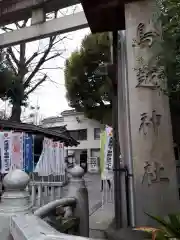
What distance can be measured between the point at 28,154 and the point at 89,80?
13.4m

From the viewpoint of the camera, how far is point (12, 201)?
168cm

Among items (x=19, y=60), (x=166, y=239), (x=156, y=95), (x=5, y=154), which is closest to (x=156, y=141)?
(x=156, y=95)

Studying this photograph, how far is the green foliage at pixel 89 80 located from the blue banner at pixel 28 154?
10.6 metres

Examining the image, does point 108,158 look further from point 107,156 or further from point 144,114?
point 144,114

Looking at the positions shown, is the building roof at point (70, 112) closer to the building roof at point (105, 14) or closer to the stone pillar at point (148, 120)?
the building roof at point (105, 14)

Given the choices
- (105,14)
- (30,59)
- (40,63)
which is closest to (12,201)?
(105,14)

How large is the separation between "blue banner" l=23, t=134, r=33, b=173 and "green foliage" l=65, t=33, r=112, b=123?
10.6 m

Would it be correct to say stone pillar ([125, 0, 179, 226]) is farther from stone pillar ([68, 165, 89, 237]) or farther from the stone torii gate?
stone pillar ([68, 165, 89, 237])

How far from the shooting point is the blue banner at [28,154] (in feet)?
24.2

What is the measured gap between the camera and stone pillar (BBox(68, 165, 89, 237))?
3660mm

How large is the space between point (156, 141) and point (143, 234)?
1.16 metres

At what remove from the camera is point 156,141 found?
9.75 feet

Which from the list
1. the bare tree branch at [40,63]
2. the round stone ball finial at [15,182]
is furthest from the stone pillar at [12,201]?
the bare tree branch at [40,63]

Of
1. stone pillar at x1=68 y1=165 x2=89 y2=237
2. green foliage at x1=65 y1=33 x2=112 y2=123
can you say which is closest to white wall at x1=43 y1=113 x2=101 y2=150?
green foliage at x1=65 y1=33 x2=112 y2=123
